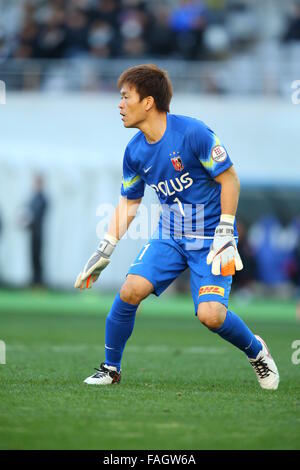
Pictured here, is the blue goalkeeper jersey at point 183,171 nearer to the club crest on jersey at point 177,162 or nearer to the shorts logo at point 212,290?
the club crest on jersey at point 177,162

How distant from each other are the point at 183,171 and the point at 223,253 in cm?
66

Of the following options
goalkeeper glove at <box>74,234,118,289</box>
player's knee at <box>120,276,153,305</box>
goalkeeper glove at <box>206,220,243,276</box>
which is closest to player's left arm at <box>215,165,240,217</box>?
goalkeeper glove at <box>206,220,243,276</box>

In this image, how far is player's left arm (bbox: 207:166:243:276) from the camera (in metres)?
6.83

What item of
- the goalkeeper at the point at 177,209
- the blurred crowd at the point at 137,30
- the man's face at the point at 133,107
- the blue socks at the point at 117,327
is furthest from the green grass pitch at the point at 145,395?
the blurred crowd at the point at 137,30

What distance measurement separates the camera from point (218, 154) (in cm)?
688

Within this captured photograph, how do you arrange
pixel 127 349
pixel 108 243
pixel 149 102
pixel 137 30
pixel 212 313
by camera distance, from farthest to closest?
pixel 137 30 → pixel 127 349 → pixel 108 243 → pixel 149 102 → pixel 212 313

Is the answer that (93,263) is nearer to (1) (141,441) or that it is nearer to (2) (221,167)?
(2) (221,167)

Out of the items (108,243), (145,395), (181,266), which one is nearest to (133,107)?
(108,243)

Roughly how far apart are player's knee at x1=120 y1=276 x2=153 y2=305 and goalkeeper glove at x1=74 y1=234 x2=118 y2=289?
17.2 inches

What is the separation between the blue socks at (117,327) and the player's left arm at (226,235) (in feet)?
2.30

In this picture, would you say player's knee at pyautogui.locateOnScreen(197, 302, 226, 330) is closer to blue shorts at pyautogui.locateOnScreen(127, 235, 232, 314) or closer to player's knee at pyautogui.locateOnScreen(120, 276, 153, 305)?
blue shorts at pyautogui.locateOnScreen(127, 235, 232, 314)

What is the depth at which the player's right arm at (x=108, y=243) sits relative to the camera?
7.43 meters

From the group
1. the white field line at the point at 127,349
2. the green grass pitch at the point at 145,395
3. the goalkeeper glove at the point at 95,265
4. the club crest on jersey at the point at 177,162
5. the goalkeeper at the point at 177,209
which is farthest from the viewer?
the white field line at the point at 127,349

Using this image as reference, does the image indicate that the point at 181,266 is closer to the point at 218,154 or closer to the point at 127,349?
the point at 218,154
